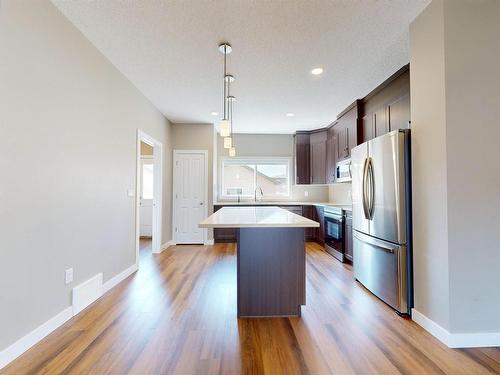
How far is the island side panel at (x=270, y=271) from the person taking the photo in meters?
2.36

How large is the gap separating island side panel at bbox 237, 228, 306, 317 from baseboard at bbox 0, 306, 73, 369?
150cm

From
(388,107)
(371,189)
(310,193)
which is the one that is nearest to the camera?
(371,189)

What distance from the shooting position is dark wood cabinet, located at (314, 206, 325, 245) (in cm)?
517

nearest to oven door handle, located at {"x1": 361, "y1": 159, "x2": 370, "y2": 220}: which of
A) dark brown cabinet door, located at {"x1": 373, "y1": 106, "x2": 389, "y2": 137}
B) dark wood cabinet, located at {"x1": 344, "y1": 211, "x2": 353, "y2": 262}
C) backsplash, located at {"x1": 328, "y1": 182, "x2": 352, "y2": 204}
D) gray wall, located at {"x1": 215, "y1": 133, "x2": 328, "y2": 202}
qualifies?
dark brown cabinet door, located at {"x1": 373, "y1": 106, "x2": 389, "y2": 137}

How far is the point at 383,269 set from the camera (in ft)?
8.51

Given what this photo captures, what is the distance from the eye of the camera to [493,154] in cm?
193

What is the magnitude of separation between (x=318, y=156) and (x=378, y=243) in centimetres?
342

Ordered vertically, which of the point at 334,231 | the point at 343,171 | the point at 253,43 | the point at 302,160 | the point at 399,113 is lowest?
the point at 334,231

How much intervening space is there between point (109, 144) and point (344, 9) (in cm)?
274

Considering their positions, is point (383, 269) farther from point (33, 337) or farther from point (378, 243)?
point (33, 337)

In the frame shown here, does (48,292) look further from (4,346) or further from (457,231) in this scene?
(457,231)

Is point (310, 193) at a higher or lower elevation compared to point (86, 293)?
higher

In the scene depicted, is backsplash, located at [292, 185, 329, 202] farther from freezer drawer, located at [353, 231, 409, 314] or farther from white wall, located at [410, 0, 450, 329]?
white wall, located at [410, 0, 450, 329]

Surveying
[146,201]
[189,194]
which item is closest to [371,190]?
[189,194]
